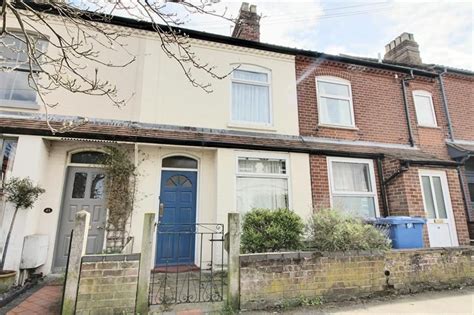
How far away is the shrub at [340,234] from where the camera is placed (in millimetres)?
4973

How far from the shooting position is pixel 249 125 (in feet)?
25.4

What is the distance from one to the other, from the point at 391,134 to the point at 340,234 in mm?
5669

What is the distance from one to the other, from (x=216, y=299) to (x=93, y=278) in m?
1.94

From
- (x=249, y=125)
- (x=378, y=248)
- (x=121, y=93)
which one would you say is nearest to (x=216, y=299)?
(x=378, y=248)

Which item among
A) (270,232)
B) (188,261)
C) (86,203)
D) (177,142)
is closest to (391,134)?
(270,232)

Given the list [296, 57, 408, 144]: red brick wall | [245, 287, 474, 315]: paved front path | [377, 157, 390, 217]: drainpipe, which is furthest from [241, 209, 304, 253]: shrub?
[377, 157, 390, 217]: drainpipe

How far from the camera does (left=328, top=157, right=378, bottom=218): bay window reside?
7895 mm

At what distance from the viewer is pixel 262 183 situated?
7414 mm

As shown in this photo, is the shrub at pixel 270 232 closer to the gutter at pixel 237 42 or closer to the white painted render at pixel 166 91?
the white painted render at pixel 166 91

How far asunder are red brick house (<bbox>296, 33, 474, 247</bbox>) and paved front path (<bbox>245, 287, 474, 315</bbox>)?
278 cm

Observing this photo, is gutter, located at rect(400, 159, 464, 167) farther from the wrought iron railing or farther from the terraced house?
the wrought iron railing

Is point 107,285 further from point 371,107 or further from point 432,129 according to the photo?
point 432,129

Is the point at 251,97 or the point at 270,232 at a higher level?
the point at 251,97

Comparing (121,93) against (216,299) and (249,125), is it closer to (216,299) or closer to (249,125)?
(249,125)
